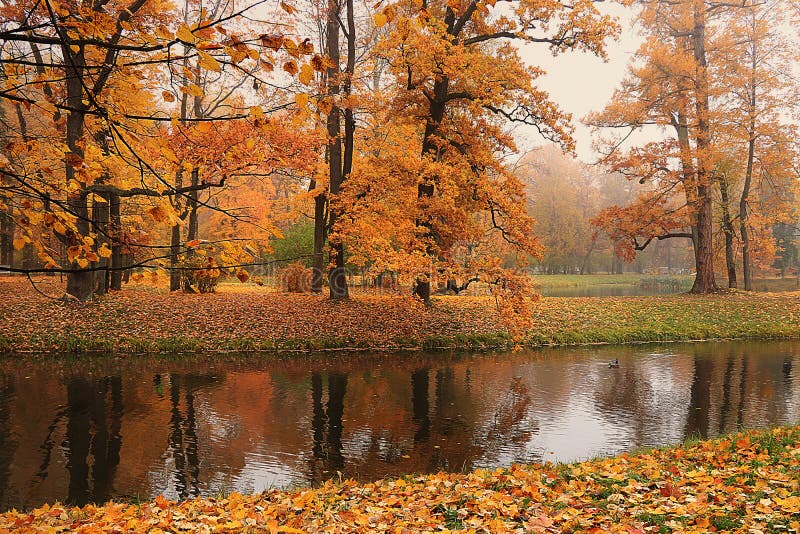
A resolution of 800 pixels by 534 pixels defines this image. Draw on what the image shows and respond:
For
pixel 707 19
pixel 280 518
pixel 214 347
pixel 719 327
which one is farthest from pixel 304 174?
pixel 707 19

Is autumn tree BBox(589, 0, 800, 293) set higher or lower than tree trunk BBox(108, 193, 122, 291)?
higher

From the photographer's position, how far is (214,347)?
15367mm

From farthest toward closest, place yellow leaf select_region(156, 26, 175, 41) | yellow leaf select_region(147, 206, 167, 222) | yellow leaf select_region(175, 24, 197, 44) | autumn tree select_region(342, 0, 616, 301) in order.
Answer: autumn tree select_region(342, 0, 616, 301) < yellow leaf select_region(147, 206, 167, 222) < yellow leaf select_region(156, 26, 175, 41) < yellow leaf select_region(175, 24, 197, 44)

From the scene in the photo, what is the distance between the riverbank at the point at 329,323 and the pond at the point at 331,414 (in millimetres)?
1050

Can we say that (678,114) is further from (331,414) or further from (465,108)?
(331,414)

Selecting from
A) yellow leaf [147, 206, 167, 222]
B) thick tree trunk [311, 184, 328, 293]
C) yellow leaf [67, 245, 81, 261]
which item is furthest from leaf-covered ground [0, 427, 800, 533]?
thick tree trunk [311, 184, 328, 293]

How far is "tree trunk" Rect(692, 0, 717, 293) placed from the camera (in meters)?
24.9

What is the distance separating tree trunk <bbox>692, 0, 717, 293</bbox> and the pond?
36.8ft

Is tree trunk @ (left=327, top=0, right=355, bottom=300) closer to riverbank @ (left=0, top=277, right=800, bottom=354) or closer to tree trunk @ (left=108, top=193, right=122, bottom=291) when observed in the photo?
riverbank @ (left=0, top=277, right=800, bottom=354)

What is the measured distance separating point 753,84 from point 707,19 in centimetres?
404

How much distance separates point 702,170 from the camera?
81.1ft

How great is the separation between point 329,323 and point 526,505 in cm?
1244

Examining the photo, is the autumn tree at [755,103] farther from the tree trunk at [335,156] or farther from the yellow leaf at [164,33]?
the yellow leaf at [164,33]

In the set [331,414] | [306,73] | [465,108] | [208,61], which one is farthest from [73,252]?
[465,108]
